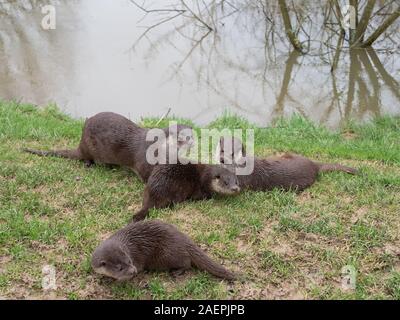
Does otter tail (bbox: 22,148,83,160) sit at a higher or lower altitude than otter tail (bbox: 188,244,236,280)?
higher

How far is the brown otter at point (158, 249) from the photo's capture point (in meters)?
3.15

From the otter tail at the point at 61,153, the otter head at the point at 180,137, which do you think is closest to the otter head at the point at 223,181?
the otter head at the point at 180,137

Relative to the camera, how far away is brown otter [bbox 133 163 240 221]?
3.94 m

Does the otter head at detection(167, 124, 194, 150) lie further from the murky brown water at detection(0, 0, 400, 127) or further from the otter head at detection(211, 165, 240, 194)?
the murky brown water at detection(0, 0, 400, 127)

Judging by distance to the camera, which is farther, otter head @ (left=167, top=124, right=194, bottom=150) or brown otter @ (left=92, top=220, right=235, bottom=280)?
otter head @ (left=167, top=124, right=194, bottom=150)

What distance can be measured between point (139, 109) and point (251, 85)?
177 centimetres

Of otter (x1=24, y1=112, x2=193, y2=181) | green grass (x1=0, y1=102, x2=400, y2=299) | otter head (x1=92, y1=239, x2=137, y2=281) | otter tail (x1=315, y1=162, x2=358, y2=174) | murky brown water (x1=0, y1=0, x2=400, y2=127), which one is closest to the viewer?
otter head (x1=92, y1=239, x2=137, y2=281)

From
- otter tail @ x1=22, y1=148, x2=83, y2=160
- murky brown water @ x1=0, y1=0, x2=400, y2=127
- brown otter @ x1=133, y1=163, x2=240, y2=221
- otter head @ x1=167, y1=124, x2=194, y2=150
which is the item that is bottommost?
brown otter @ x1=133, y1=163, x2=240, y2=221

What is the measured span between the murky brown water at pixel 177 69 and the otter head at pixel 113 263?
349cm

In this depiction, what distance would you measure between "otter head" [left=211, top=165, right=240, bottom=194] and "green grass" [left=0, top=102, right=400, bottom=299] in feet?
0.33

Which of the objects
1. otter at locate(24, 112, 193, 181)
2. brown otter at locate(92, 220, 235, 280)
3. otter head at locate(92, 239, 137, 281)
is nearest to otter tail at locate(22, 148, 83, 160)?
otter at locate(24, 112, 193, 181)

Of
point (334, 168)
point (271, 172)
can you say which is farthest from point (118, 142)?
point (334, 168)

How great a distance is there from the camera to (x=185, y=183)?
4039 mm

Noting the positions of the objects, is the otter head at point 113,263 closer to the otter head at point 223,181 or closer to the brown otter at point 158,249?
the brown otter at point 158,249
